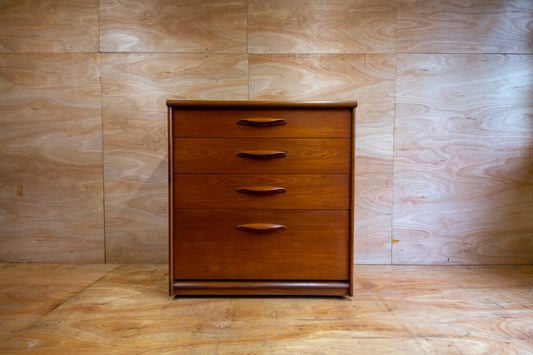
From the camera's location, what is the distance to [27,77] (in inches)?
60.8

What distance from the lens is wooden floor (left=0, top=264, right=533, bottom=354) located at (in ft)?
2.80

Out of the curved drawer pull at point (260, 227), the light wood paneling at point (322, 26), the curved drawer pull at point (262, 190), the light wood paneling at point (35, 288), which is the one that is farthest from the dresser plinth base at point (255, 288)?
the light wood paneling at point (322, 26)

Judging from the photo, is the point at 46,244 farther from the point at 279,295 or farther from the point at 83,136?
the point at 279,295

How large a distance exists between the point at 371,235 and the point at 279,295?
25.8 inches

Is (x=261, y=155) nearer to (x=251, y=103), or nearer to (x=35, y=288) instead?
(x=251, y=103)

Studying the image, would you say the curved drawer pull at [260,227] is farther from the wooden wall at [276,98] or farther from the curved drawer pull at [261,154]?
the wooden wall at [276,98]

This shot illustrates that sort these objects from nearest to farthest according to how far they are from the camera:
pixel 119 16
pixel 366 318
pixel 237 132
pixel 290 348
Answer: pixel 290 348 < pixel 366 318 < pixel 237 132 < pixel 119 16

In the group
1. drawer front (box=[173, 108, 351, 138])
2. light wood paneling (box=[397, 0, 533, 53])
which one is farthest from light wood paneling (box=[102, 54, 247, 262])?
light wood paneling (box=[397, 0, 533, 53])

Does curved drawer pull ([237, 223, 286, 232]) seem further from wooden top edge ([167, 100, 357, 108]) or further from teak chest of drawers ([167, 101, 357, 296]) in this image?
wooden top edge ([167, 100, 357, 108])

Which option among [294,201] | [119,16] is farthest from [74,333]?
[119,16]

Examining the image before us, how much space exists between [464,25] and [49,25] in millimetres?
2152

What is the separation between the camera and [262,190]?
1137 mm

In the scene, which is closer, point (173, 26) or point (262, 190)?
point (262, 190)

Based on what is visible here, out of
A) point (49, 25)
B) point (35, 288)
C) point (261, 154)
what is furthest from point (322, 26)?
point (35, 288)
